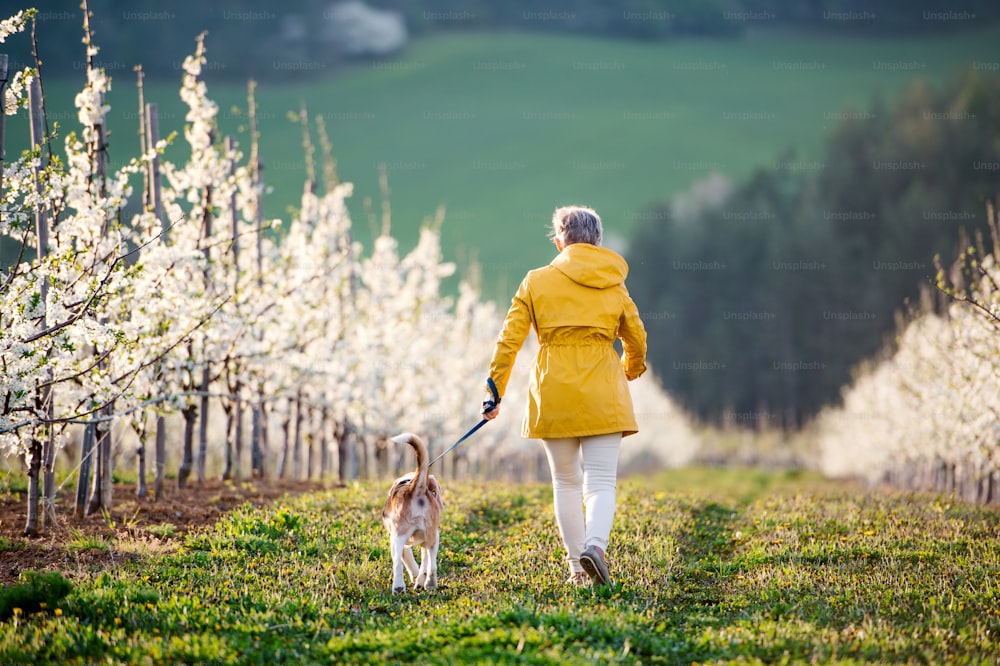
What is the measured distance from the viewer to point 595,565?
22.6 feet

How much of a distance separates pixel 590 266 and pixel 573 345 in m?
0.64

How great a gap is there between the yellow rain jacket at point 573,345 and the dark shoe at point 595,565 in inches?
34.9

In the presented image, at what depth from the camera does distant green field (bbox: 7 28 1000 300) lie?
9188cm

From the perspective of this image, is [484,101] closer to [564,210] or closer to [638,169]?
[638,169]

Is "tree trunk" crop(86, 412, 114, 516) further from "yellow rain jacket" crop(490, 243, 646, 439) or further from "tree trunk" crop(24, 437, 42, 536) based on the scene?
"yellow rain jacket" crop(490, 243, 646, 439)

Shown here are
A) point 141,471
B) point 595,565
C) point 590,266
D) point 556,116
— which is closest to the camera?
point 595,565

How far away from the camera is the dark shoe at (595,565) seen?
6.85m

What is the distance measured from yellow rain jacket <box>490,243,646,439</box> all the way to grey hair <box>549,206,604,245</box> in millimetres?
151

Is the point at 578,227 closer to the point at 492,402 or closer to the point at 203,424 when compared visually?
the point at 492,402

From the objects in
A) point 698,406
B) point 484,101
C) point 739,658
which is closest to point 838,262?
point 698,406

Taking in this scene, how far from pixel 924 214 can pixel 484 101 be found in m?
53.2

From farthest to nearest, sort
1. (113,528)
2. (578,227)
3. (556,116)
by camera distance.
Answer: (556,116) < (113,528) < (578,227)

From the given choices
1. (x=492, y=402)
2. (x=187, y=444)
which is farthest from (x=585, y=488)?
(x=187, y=444)

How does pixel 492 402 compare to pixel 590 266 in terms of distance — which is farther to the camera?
pixel 590 266
